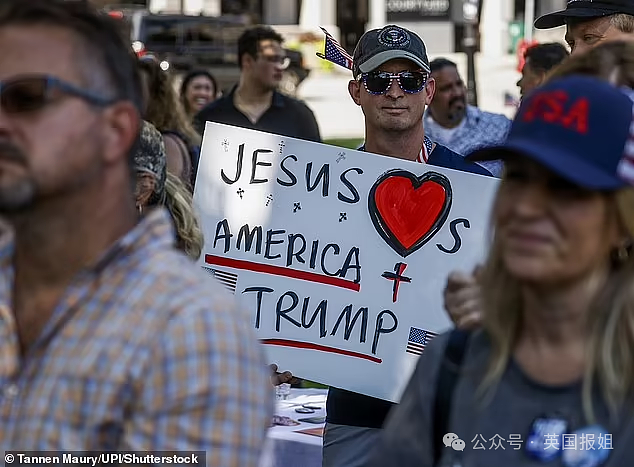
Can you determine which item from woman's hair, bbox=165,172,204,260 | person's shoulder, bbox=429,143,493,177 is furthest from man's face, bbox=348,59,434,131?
woman's hair, bbox=165,172,204,260

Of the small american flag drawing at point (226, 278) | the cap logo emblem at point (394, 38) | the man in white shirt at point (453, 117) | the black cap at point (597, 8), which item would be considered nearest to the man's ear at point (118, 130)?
the small american flag drawing at point (226, 278)

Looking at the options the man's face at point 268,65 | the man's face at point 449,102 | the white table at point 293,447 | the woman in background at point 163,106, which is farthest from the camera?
the man's face at point 268,65

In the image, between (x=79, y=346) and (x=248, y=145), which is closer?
(x=79, y=346)

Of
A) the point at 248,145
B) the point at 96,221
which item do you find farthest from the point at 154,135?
the point at 96,221

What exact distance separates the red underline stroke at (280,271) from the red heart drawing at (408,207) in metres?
0.21

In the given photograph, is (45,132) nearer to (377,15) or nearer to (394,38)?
(394,38)

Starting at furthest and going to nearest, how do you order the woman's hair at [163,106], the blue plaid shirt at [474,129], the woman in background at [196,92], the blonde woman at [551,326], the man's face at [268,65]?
the woman in background at [196,92], the man's face at [268,65], the blue plaid shirt at [474,129], the woman's hair at [163,106], the blonde woman at [551,326]

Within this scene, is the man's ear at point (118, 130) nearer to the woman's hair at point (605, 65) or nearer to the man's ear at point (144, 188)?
the woman's hair at point (605, 65)

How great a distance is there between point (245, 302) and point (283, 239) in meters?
0.26

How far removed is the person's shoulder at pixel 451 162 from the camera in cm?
440

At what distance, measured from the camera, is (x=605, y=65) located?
252 centimetres

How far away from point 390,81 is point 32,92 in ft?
8.69

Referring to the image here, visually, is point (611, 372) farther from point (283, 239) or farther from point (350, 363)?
point (283, 239)

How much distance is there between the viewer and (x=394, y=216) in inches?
171
